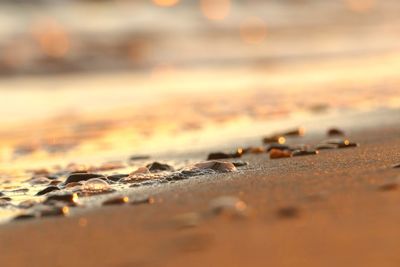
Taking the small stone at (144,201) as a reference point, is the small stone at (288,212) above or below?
below

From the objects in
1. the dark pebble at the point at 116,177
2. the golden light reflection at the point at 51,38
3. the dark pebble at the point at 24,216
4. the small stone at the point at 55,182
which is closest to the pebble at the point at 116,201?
the dark pebble at the point at 24,216

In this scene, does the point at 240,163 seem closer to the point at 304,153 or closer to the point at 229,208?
the point at 304,153

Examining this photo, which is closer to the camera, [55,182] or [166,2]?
[55,182]

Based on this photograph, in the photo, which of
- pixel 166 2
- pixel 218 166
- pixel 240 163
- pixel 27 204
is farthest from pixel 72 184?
pixel 166 2

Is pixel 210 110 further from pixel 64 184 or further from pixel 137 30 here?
pixel 137 30

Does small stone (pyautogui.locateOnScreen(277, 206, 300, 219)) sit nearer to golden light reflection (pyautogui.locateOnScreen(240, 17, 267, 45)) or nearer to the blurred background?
Result: the blurred background

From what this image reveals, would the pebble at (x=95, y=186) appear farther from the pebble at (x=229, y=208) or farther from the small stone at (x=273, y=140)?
the small stone at (x=273, y=140)
